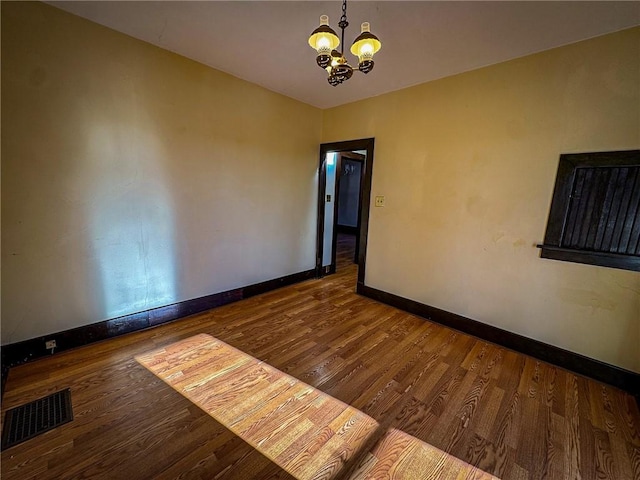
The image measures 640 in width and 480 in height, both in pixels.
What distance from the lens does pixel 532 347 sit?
233 cm

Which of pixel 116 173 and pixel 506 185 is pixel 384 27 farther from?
pixel 116 173

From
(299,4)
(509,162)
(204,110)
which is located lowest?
(509,162)

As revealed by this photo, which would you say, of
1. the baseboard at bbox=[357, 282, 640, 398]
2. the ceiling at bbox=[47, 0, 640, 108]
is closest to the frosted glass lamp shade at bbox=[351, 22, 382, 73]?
the ceiling at bbox=[47, 0, 640, 108]

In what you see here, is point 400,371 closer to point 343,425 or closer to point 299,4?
point 343,425

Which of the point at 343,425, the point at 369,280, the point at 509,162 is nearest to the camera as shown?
the point at 343,425

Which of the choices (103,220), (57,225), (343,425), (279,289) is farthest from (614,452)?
(57,225)

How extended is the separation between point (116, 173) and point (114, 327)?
1.36m

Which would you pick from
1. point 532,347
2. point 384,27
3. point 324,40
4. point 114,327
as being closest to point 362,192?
point 384,27

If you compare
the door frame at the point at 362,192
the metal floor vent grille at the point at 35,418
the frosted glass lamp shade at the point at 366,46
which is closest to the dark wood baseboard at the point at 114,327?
the metal floor vent grille at the point at 35,418

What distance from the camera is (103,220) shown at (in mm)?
2197

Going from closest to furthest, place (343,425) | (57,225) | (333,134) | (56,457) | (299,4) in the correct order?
(56,457) < (343,425) < (299,4) < (57,225) < (333,134)

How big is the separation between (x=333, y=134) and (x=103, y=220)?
2.88 meters

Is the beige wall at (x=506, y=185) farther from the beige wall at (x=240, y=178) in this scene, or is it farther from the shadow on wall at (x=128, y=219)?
the shadow on wall at (x=128, y=219)

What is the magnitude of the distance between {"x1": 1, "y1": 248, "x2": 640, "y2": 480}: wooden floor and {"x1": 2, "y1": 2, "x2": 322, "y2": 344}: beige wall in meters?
0.51
